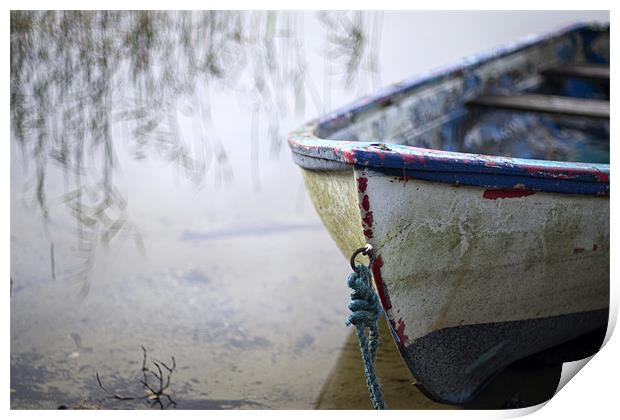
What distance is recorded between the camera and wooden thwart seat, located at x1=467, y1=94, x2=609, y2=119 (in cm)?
308

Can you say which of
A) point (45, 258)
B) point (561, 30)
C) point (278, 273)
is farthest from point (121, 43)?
point (561, 30)

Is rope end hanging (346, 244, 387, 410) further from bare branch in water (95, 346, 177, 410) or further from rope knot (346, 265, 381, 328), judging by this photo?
bare branch in water (95, 346, 177, 410)

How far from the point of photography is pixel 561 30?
13.6ft

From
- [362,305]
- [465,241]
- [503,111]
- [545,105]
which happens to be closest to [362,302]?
[362,305]

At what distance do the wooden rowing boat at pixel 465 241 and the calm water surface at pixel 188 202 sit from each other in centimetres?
28

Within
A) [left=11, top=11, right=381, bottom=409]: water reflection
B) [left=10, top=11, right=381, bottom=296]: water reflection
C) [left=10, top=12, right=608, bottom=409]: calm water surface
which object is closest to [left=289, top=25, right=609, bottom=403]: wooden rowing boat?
[left=10, top=12, right=608, bottom=409]: calm water surface

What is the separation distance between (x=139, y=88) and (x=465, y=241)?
2268 mm

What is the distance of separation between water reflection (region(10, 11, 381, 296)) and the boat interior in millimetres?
710

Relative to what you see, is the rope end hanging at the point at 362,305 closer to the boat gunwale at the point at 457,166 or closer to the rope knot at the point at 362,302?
the rope knot at the point at 362,302

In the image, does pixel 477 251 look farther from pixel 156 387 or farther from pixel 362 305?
pixel 156 387

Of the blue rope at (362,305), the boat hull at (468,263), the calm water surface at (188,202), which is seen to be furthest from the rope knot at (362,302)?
the calm water surface at (188,202)

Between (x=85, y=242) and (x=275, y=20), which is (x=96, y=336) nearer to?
(x=85, y=242)

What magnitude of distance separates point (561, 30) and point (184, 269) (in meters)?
2.47

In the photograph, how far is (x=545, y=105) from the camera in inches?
125
